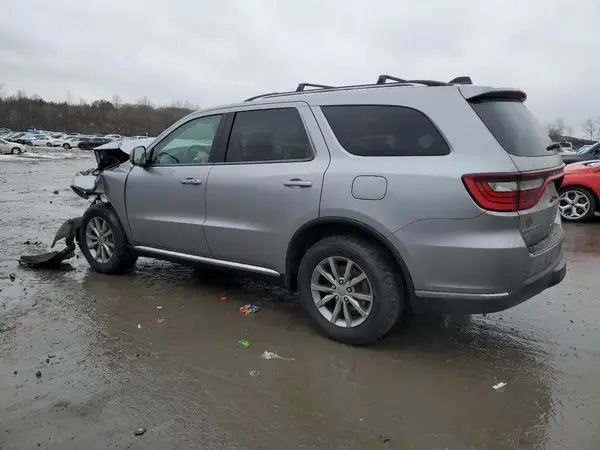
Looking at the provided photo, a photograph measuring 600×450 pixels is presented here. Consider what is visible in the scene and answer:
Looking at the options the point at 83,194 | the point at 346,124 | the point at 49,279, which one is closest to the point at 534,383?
the point at 346,124

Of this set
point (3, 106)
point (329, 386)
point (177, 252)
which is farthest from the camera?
point (3, 106)

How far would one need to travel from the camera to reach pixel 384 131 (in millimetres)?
3420

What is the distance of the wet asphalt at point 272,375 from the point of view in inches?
101

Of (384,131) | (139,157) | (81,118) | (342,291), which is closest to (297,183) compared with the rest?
(384,131)

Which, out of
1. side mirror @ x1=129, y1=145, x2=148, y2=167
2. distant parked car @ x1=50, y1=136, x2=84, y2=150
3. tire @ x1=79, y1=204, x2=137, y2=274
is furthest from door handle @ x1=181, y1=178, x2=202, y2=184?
distant parked car @ x1=50, y1=136, x2=84, y2=150

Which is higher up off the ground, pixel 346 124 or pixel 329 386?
pixel 346 124

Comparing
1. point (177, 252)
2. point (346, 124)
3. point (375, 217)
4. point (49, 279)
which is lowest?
point (49, 279)

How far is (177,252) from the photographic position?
4715mm

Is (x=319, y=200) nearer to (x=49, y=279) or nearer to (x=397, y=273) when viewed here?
(x=397, y=273)

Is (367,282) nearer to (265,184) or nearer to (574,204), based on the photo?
(265,184)

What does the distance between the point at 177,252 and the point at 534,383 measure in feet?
10.7

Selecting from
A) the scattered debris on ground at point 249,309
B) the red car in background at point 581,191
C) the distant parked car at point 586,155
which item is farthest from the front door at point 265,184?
the distant parked car at point 586,155

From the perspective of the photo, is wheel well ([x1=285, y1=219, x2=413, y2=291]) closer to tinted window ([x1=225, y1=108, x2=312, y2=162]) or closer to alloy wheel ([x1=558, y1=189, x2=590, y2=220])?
tinted window ([x1=225, y1=108, x2=312, y2=162])

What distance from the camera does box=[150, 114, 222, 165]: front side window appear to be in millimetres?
4465
